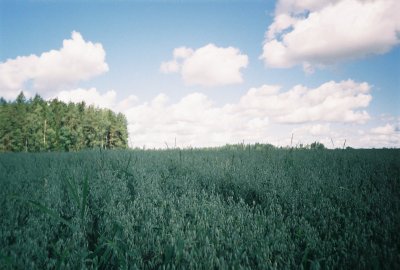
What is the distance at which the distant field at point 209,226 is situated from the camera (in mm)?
2033

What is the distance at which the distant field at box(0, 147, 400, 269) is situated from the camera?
2.03 m

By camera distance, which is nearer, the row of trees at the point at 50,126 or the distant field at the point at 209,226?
the distant field at the point at 209,226

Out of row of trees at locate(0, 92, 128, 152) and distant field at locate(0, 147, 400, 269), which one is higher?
row of trees at locate(0, 92, 128, 152)

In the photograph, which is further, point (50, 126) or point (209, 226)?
point (50, 126)

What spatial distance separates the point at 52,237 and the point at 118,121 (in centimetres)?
5359

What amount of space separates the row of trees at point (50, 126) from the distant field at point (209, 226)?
3558 cm

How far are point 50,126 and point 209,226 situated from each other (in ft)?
154

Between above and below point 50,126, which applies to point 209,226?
below

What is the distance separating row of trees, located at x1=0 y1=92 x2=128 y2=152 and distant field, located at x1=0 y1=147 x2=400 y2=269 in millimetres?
35576

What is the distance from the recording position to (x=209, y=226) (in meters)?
2.69

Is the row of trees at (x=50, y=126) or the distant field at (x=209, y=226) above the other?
the row of trees at (x=50, y=126)

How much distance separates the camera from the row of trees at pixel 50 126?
4011 cm

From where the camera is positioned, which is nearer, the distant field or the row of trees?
the distant field

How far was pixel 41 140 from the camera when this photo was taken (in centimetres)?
4106
